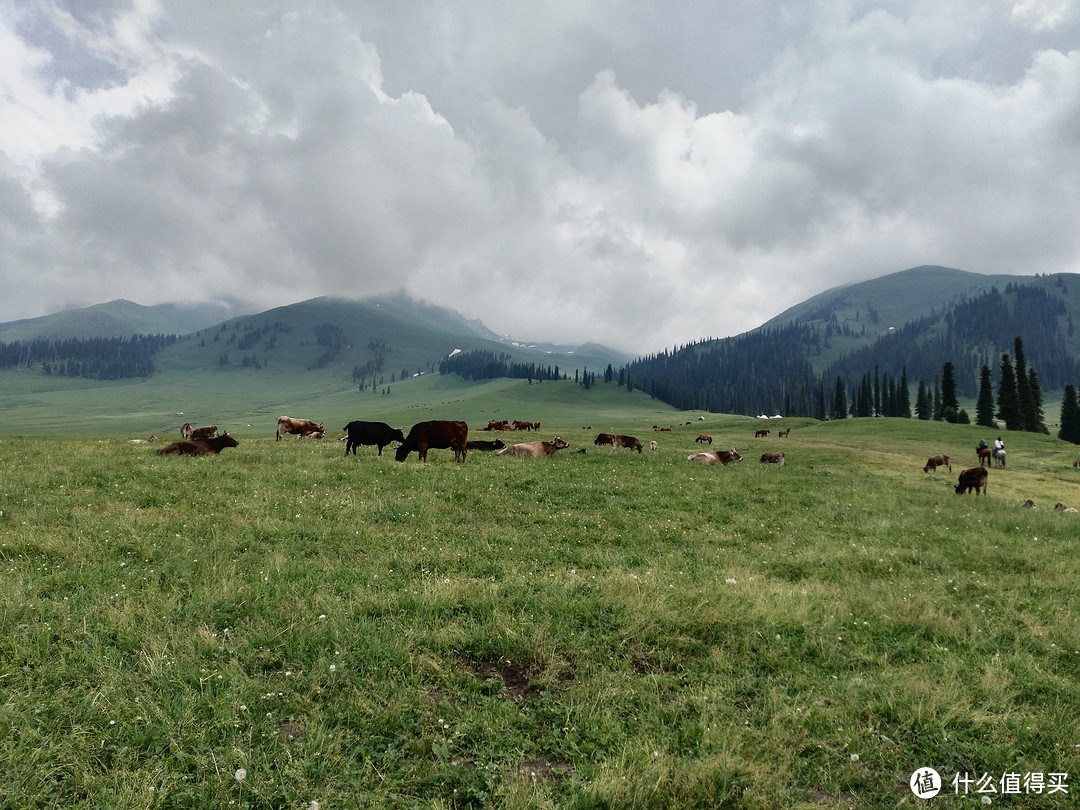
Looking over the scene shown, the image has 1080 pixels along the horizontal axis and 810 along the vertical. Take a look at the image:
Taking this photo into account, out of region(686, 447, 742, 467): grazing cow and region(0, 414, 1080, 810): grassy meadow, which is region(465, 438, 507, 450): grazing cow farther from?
region(0, 414, 1080, 810): grassy meadow

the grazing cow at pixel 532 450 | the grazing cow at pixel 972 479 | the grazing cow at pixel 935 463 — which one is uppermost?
the grazing cow at pixel 532 450

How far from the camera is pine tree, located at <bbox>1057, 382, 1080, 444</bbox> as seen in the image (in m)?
93.0

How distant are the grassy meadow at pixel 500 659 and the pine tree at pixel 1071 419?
119128 millimetres

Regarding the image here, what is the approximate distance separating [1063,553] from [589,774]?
15621 millimetres

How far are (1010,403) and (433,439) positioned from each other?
125947 mm

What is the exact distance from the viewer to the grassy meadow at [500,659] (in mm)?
4535

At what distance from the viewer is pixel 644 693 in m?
5.85

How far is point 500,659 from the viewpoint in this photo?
647 cm

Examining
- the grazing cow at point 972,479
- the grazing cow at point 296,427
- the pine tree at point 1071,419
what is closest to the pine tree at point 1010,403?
the pine tree at point 1071,419

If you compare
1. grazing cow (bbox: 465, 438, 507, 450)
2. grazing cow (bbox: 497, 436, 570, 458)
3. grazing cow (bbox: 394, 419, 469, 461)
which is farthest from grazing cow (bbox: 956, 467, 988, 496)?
grazing cow (bbox: 394, 419, 469, 461)

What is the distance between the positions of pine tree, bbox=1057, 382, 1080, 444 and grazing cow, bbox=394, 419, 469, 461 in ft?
406

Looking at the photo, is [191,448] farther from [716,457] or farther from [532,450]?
[716,457]

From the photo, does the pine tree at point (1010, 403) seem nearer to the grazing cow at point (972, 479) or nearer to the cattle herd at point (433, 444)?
the cattle herd at point (433, 444)

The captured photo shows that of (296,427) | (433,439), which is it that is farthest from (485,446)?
(296,427)
